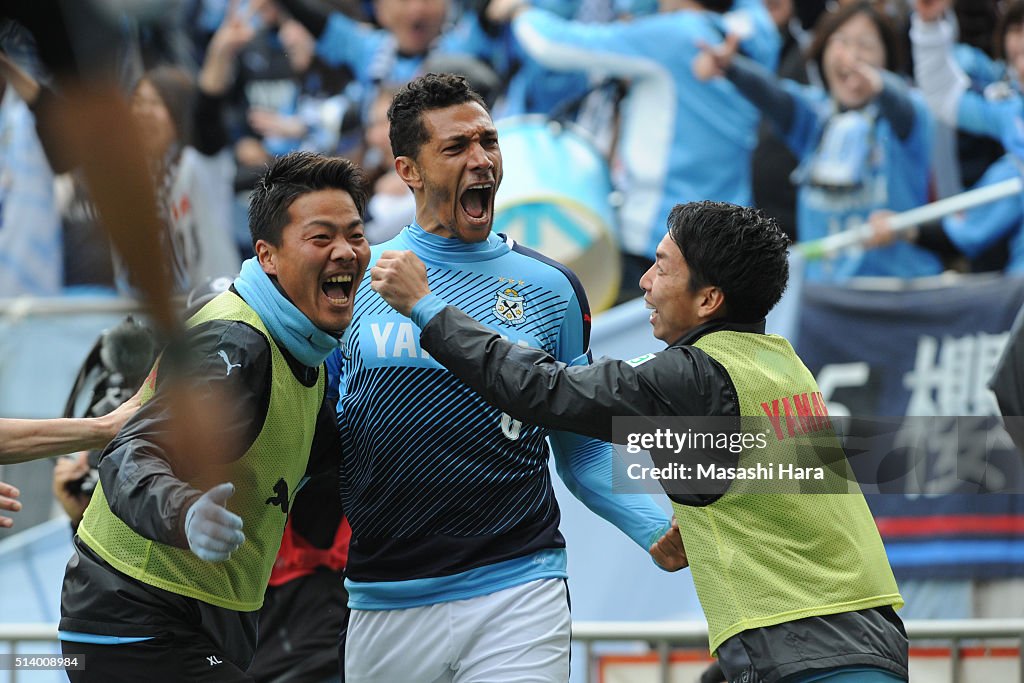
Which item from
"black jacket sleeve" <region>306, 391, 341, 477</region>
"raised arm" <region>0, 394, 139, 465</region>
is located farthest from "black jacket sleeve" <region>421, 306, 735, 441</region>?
"raised arm" <region>0, 394, 139, 465</region>

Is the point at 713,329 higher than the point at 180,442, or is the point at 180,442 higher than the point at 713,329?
the point at 713,329

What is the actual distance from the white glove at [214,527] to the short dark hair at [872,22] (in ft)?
18.9

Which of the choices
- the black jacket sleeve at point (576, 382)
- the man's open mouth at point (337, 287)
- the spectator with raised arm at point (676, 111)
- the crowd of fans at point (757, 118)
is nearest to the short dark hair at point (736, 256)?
the black jacket sleeve at point (576, 382)

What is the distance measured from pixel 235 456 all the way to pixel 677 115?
515cm

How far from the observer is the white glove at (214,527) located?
11.0ft

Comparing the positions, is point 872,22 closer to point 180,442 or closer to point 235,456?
point 235,456

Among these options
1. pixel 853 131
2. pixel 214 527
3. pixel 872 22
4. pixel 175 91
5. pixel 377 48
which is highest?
pixel 377 48

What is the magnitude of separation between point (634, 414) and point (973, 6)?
17.7ft

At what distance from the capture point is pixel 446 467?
4.09m

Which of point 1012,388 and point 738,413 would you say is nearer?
point 738,413

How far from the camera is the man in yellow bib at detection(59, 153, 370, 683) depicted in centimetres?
372

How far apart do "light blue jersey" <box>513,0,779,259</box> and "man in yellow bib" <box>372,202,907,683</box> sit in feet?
14.3

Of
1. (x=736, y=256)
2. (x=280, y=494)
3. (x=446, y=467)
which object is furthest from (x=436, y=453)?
(x=736, y=256)

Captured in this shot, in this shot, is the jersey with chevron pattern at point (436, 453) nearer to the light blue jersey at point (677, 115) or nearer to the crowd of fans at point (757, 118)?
the crowd of fans at point (757, 118)
